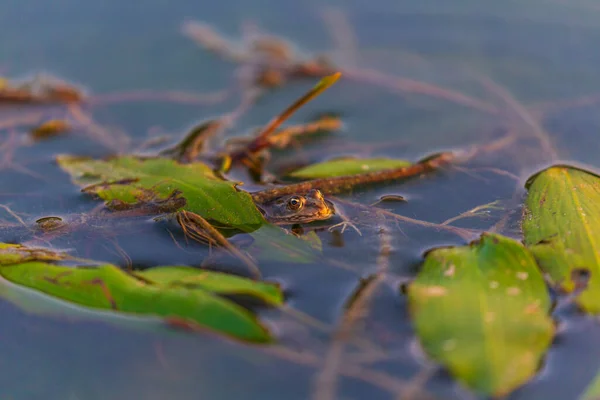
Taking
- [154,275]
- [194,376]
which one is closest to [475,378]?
[194,376]

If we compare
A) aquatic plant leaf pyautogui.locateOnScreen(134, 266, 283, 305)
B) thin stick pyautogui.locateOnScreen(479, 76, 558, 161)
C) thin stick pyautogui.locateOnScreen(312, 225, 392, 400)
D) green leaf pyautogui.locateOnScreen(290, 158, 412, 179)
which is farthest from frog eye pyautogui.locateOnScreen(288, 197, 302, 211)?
thin stick pyautogui.locateOnScreen(479, 76, 558, 161)

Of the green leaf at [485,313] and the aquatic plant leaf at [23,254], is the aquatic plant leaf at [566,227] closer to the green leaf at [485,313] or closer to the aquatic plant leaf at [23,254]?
the green leaf at [485,313]

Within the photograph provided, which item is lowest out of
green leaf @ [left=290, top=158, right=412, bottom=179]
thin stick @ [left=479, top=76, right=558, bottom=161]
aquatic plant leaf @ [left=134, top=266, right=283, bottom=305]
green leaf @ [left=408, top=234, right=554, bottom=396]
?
aquatic plant leaf @ [left=134, top=266, right=283, bottom=305]

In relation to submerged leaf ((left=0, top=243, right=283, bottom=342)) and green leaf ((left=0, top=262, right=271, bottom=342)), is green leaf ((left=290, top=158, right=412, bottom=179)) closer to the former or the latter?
submerged leaf ((left=0, top=243, right=283, bottom=342))

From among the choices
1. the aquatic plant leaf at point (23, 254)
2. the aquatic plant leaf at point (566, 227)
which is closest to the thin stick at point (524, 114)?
the aquatic plant leaf at point (566, 227)

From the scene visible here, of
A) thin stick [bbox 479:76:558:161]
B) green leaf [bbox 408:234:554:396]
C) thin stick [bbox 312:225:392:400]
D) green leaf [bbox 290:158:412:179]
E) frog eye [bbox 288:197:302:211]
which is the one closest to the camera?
green leaf [bbox 408:234:554:396]

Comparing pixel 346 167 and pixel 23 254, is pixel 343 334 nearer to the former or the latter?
pixel 346 167

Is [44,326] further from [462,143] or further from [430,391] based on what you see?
[462,143]
